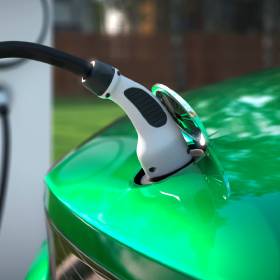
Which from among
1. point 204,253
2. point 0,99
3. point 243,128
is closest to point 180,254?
point 204,253

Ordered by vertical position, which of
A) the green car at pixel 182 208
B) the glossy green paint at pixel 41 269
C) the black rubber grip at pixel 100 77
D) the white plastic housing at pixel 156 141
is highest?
the black rubber grip at pixel 100 77

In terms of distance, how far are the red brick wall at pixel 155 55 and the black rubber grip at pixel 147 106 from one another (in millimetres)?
17312

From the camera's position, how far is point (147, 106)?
54.0 inches

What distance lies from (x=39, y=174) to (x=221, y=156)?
1.70m

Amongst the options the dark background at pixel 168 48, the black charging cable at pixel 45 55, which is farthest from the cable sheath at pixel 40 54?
the dark background at pixel 168 48

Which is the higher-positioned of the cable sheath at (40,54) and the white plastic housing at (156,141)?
the cable sheath at (40,54)

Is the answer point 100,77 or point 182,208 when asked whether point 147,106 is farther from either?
point 182,208

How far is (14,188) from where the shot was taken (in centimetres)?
291

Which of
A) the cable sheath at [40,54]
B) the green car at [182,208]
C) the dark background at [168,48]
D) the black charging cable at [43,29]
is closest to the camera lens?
the green car at [182,208]

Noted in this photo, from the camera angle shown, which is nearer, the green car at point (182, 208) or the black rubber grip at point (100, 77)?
the green car at point (182, 208)

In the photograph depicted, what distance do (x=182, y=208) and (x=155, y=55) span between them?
19314 mm

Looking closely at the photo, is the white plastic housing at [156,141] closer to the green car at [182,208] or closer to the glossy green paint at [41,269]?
the green car at [182,208]

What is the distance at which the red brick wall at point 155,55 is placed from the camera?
19.1 metres

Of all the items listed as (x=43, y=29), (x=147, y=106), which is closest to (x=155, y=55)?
(x=43, y=29)
